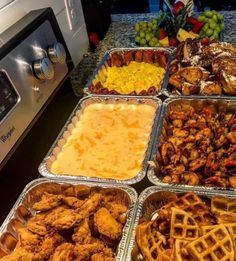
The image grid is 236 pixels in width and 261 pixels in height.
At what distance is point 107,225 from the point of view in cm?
133

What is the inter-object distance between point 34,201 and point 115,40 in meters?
1.69

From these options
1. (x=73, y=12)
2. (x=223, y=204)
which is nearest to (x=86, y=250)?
(x=223, y=204)

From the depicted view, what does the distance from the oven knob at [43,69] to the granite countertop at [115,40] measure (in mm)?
540

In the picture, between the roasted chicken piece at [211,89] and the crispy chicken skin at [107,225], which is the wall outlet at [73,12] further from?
the crispy chicken skin at [107,225]

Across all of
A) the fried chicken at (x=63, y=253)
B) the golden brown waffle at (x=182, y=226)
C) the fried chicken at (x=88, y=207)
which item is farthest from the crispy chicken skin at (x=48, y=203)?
the golden brown waffle at (x=182, y=226)

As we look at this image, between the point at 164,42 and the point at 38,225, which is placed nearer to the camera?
the point at 38,225

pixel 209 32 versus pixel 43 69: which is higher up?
pixel 43 69

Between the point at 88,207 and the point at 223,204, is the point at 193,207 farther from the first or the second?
the point at 88,207

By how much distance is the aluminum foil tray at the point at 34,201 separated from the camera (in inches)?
53.4

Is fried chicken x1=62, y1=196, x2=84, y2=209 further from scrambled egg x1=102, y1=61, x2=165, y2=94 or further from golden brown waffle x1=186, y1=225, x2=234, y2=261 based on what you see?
scrambled egg x1=102, y1=61, x2=165, y2=94

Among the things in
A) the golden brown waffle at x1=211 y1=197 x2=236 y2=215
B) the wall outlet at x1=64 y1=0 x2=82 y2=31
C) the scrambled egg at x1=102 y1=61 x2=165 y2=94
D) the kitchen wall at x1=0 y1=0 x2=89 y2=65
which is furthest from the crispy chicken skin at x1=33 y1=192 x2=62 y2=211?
the wall outlet at x1=64 y1=0 x2=82 y2=31

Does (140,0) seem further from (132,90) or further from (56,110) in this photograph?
(56,110)

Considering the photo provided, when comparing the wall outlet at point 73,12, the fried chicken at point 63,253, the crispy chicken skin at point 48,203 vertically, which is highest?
the wall outlet at point 73,12

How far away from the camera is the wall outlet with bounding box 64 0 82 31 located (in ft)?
7.82
